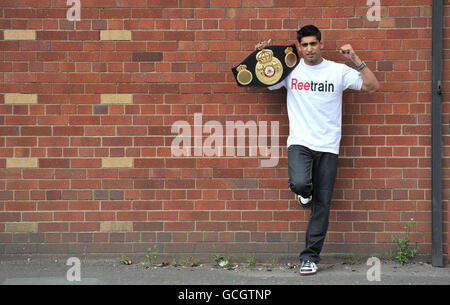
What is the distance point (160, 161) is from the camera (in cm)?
503

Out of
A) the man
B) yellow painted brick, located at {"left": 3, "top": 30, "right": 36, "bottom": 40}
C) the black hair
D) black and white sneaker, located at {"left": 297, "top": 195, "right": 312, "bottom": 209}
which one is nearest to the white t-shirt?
the man

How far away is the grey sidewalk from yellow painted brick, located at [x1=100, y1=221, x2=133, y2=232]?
0.99ft

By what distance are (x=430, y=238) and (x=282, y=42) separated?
2303mm

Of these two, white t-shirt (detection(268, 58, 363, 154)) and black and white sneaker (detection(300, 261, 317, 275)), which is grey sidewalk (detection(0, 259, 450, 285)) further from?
white t-shirt (detection(268, 58, 363, 154))

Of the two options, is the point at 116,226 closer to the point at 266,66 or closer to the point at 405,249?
the point at 266,66

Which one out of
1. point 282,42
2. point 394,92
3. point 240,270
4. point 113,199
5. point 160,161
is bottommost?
point 240,270

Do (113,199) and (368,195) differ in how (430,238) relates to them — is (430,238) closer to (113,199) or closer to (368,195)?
(368,195)

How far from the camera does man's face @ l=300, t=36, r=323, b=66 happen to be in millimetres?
4605

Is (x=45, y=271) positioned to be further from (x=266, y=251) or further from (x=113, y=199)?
(x=266, y=251)

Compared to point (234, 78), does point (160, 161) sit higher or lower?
lower

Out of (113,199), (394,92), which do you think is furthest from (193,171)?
(394,92)

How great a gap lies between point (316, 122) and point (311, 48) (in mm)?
641

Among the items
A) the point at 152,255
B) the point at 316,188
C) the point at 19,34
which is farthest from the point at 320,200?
the point at 19,34

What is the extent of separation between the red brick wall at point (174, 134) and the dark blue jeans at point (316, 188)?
1.05 ft
